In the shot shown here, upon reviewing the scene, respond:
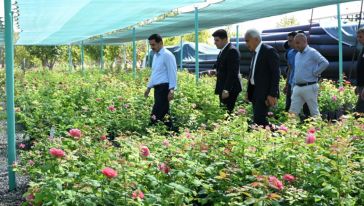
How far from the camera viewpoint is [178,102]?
24.5 feet

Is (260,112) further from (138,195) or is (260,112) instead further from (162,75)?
(138,195)

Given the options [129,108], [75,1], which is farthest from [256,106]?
[75,1]

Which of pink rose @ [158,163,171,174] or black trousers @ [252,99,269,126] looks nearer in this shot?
pink rose @ [158,163,171,174]

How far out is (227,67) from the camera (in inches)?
232

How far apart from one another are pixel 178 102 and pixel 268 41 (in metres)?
9.36

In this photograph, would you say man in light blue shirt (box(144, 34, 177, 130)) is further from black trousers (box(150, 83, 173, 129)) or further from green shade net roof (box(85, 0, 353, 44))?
green shade net roof (box(85, 0, 353, 44))

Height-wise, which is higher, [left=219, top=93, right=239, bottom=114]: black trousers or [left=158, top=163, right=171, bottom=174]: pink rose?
[left=219, top=93, right=239, bottom=114]: black trousers

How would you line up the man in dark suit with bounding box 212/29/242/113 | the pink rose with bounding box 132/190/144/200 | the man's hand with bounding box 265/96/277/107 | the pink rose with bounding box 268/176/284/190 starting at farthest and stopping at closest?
the man in dark suit with bounding box 212/29/242/113 → the man's hand with bounding box 265/96/277/107 → the pink rose with bounding box 132/190/144/200 → the pink rose with bounding box 268/176/284/190

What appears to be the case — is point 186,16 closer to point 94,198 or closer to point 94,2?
point 94,2

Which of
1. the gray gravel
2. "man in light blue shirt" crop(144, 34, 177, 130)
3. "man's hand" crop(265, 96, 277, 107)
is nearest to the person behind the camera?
the gray gravel

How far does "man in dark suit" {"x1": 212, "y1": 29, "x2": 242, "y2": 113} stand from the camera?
581 centimetres

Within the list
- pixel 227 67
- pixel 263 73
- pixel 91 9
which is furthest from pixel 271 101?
pixel 91 9

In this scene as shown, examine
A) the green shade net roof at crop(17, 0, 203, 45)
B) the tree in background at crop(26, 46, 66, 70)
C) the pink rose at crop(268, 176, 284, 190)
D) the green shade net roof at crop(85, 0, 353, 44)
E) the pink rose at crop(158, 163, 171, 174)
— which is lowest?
the pink rose at crop(158, 163, 171, 174)

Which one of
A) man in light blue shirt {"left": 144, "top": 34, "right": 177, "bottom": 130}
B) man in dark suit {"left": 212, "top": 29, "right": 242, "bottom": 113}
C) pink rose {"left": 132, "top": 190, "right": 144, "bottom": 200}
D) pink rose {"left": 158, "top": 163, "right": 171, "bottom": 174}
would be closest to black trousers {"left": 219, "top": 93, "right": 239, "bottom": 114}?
man in dark suit {"left": 212, "top": 29, "right": 242, "bottom": 113}
